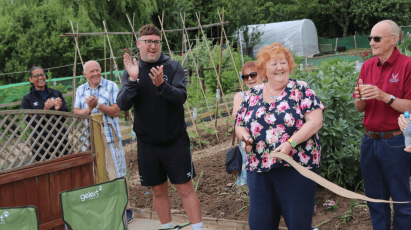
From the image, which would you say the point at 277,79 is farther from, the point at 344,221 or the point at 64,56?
the point at 64,56

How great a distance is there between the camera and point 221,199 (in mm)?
4512

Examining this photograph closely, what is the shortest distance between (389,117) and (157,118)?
1.77m

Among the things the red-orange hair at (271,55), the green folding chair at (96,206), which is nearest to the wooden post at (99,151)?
the green folding chair at (96,206)

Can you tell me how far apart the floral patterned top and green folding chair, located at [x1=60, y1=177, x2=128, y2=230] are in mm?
1270

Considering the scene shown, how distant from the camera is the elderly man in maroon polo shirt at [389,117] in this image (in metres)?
2.75

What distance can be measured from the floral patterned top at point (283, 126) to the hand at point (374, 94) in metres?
0.39

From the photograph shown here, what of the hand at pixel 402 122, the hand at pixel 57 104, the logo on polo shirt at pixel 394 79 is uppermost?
the logo on polo shirt at pixel 394 79

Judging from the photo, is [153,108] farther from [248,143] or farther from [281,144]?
[281,144]

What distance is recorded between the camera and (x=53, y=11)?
16.1 metres

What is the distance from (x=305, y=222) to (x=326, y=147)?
5.14 ft

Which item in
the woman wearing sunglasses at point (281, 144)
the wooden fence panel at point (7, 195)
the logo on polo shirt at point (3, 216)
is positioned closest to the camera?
the woman wearing sunglasses at point (281, 144)

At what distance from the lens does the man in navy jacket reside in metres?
3.16

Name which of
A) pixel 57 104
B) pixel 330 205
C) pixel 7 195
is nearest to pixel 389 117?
pixel 330 205

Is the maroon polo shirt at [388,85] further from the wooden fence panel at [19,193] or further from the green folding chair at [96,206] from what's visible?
the wooden fence panel at [19,193]
